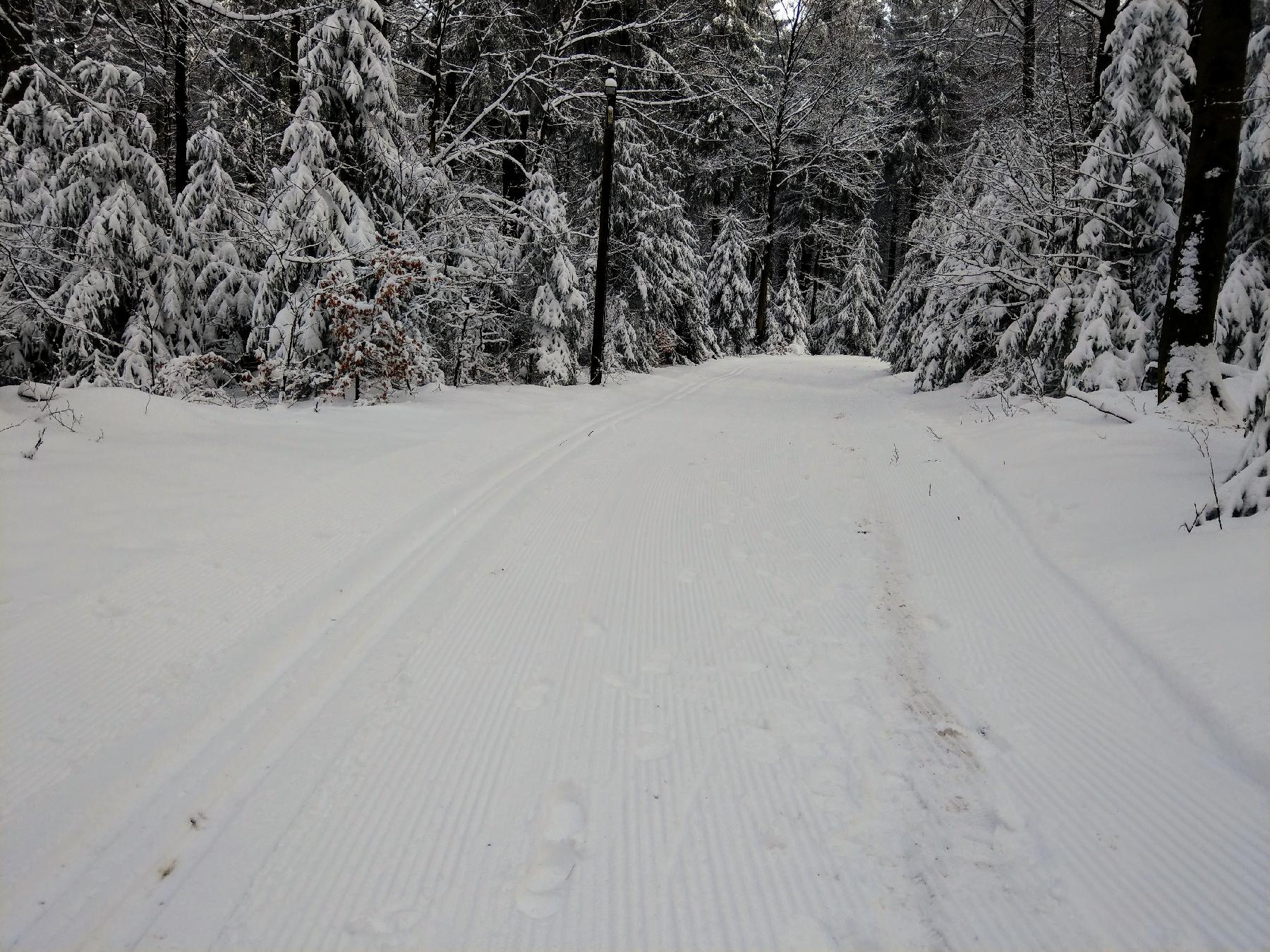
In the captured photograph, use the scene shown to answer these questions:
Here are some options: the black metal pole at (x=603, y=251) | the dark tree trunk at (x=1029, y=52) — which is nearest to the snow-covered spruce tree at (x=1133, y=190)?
the dark tree trunk at (x=1029, y=52)

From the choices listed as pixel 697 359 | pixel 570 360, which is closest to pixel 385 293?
pixel 570 360

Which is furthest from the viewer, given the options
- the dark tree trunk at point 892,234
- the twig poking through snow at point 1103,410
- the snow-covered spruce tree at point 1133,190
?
the dark tree trunk at point 892,234

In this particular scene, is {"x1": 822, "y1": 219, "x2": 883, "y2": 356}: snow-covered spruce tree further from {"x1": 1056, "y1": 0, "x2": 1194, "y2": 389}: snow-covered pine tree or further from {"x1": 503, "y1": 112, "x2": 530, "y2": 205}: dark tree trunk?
{"x1": 1056, "y1": 0, "x2": 1194, "y2": 389}: snow-covered pine tree

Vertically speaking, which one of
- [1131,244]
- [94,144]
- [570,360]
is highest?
[94,144]

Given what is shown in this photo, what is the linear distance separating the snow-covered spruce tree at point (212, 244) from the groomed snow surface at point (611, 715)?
6.18 m

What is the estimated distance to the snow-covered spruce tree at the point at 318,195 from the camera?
898 cm

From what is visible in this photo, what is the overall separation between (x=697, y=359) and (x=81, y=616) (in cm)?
2007

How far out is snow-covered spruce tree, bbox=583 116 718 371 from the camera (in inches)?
645

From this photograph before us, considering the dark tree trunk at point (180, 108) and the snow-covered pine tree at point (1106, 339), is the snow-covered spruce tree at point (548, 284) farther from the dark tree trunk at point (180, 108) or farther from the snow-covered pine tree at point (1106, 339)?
the snow-covered pine tree at point (1106, 339)

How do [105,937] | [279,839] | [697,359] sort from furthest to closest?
[697,359] < [279,839] < [105,937]

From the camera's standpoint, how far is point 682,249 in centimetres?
1866

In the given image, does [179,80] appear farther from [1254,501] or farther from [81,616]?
[1254,501]

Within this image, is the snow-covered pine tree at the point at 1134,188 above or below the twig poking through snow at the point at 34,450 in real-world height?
above

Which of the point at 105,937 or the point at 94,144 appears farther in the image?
the point at 94,144
